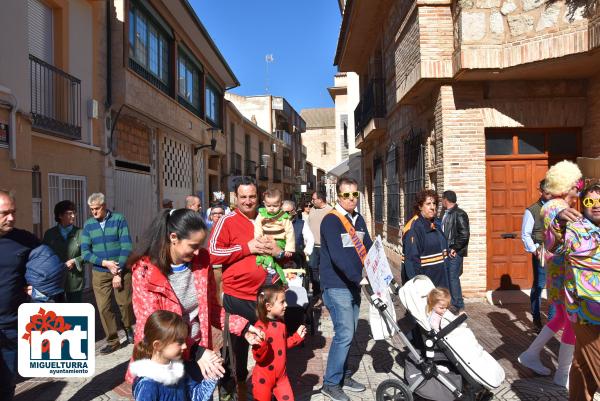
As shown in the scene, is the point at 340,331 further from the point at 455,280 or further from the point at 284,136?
the point at 284,136

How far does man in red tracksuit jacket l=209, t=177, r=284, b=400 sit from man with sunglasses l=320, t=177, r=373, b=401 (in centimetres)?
75

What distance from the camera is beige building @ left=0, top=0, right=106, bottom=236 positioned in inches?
264

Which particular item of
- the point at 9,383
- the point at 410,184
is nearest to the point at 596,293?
the point at 9,383

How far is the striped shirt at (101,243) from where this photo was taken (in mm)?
6102

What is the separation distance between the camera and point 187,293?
9.16ft

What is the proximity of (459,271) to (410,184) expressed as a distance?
15.1 ft

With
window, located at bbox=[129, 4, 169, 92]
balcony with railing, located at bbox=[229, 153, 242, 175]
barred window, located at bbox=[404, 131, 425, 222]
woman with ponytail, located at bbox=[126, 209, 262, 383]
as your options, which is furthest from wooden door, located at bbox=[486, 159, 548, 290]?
balcony with railing, located at bbox=[229, 153, 242, 175]

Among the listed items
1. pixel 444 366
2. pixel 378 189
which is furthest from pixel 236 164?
pixel 444 366

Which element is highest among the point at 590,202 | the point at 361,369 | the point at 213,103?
the point at 213,103

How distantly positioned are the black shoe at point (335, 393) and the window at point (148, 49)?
34.5 ft

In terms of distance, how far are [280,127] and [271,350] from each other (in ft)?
→ 142

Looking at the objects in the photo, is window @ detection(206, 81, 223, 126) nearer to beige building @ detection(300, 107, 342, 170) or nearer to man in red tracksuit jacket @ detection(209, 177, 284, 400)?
man in red tracksuit jacket @ detection(209, 177, 284, 400)

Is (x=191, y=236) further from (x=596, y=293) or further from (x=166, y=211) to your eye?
Answer: (x=596, y=293)

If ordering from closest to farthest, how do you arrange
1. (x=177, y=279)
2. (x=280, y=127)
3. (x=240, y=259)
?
1. (x=177, y=279)
2. (x=240, y=259)
3. (x=280, y=127)
